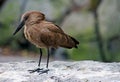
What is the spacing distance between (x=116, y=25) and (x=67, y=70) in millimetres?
7711

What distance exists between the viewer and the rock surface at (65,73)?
582cm

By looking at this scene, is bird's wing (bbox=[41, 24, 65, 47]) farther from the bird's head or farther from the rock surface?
the rock surface

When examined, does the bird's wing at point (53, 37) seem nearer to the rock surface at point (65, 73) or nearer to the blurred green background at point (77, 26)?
the rock surface at point (65, 73)

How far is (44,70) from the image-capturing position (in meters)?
6.08

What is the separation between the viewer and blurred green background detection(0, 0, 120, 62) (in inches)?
532

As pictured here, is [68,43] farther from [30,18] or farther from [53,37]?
[30,18]

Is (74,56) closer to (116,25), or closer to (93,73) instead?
(116,25)

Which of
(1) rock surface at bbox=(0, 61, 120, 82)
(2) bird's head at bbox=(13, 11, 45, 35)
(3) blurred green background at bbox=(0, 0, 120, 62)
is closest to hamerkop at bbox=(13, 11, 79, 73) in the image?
(2) bird's head at bbox=(13, 11, 45, 35)

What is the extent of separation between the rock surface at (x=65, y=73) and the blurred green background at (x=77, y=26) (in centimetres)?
673

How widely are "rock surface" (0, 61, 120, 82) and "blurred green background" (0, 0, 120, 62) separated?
673 cm

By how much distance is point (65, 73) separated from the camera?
600 centimetres

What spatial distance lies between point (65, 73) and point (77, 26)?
27.0ft

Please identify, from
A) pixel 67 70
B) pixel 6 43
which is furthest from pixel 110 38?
pixel 67 70

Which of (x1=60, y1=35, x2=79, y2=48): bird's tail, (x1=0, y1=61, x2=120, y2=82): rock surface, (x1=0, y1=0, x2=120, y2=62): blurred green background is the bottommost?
(x1=0, y1=61, x2=120, y2=82): rock surface
